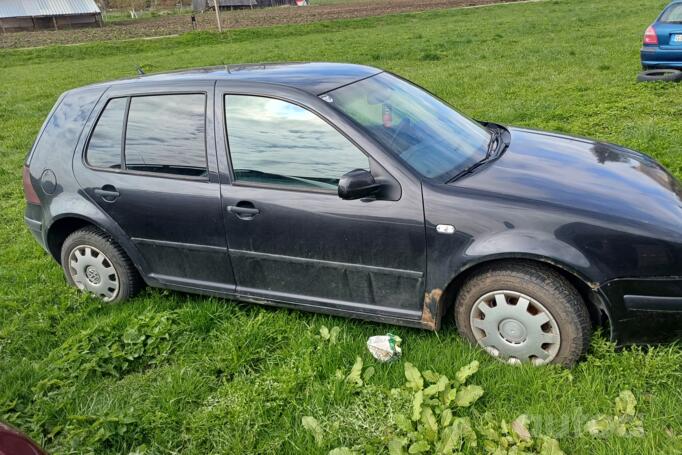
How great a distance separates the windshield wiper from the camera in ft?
10.7

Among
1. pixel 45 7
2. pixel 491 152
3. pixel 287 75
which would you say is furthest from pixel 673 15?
pixel 45 7

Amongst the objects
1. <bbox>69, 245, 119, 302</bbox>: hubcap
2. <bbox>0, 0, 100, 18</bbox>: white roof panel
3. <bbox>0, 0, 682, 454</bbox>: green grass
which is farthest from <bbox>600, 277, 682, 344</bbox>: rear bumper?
<bbox>0, 0, 100, 18</bbox>: white roof panel

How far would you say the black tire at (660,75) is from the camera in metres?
9.45

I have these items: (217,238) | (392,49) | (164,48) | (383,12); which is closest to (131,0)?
(383,12)

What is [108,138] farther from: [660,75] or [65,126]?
[660,75]

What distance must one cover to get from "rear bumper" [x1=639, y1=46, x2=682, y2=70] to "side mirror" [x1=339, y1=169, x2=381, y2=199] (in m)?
9.11

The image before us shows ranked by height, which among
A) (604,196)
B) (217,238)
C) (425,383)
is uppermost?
(604,196)

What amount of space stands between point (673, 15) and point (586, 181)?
28.7 ft

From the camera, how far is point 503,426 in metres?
2.59

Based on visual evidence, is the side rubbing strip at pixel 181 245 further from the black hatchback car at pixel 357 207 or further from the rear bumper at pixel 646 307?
the rear bumper at pixel 646 307

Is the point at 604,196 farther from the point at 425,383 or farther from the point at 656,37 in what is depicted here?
the point at 656,37

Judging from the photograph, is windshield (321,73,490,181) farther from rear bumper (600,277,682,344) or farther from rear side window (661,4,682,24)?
rear side window (661,4,682,24)

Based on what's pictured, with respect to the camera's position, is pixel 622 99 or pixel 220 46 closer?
pixel 622 99

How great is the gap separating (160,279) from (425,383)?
2.02m
